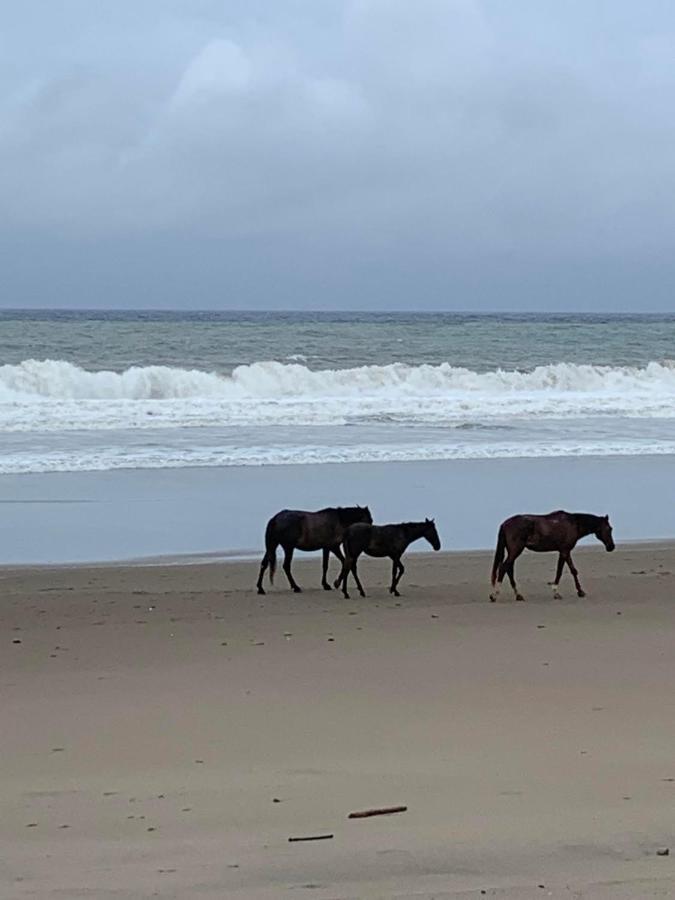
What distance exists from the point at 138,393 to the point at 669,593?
27.8 metres

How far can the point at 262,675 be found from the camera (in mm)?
7246

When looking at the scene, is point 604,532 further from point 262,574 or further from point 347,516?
point 262,574

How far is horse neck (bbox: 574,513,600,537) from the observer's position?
34.4ft

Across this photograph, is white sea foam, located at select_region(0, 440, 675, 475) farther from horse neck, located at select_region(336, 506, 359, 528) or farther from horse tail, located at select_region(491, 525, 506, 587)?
horse tail, located at select_region(491, 525, 506, 587)

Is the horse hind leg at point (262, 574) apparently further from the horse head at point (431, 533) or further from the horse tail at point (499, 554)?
the horse tail at point (499, 554)

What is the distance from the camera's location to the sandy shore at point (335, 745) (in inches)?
168

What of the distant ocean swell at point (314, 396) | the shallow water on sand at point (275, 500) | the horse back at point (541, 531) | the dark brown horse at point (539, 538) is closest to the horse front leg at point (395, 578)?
the dark brown horse at point (539, 538)

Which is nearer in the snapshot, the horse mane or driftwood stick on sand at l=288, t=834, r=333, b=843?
driftwood stick on sand at l=288, t=834, r=333, b=843

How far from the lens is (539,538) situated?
10.3 m

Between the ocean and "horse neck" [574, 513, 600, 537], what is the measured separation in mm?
8470

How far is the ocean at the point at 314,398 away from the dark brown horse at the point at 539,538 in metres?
8.62

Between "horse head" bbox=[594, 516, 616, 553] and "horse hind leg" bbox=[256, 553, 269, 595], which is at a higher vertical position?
"horse head" bbox=[594, 516, 616, 553]

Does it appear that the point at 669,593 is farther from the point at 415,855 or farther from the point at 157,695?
the point at 415,855

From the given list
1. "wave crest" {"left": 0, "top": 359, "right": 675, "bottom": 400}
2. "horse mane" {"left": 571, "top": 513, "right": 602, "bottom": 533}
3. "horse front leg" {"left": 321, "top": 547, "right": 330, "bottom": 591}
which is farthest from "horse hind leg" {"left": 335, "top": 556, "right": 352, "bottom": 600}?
"wave crest" {"left": 0, "top": 359, "right": 675, "bottom": 400}
